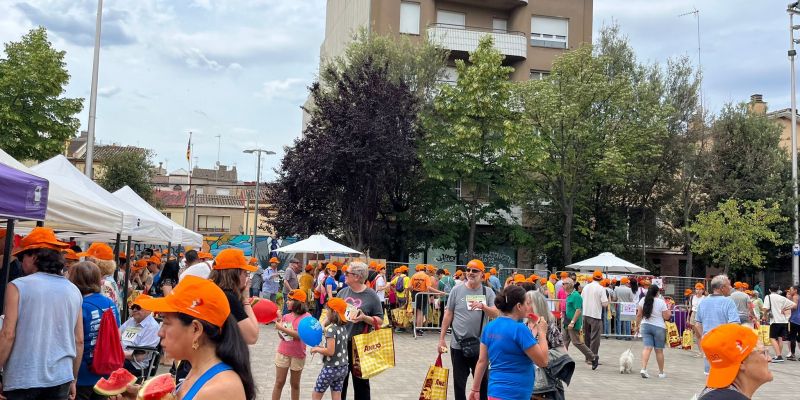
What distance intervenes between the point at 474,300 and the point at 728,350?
508 centimetres

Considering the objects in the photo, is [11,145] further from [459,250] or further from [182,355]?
[182,355]

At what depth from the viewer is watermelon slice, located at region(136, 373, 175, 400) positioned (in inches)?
115

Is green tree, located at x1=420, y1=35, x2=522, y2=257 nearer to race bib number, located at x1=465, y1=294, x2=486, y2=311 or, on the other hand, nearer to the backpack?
the backpack

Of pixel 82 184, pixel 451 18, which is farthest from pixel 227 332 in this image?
pixel 451 18

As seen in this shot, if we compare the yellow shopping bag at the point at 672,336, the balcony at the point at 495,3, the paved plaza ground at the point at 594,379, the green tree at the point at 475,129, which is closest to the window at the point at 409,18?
the balcony at the point at 495,3

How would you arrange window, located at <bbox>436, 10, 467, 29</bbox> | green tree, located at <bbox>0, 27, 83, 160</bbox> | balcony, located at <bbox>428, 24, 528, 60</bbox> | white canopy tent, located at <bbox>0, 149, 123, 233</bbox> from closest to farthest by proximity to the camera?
white canopy tent, located at <bbox>0, 149, 123, 233</bbox>, green tree, located at <bbox>0, 27, 83, 160</bbox>, balcony, located at <bbox>428, 24, 528, 60</bbox>, window, located at <bbox>436, 10, 467, 29</bbox>

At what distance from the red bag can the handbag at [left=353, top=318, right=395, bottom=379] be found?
104 inches

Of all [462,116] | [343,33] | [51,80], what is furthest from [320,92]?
[343,33]

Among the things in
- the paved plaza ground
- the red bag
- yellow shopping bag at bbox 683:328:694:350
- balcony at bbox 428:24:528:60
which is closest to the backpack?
the paved plaza ground

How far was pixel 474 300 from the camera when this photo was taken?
27.8 feet

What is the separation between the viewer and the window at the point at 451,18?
41.0 metres

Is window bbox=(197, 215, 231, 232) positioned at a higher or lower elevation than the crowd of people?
higher

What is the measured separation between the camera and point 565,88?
117 feet

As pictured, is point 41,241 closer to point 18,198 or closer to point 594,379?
point 18,198
